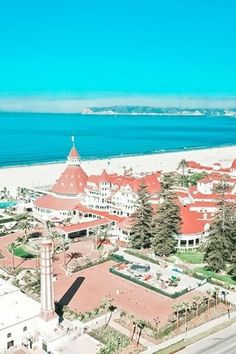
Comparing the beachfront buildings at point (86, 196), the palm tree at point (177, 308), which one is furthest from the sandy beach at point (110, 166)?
the palm tree at point (177, 308)

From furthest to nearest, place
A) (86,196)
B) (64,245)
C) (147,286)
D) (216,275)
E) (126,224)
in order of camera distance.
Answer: (86,196), (126,224), (64,245), (216,275), (147,286)

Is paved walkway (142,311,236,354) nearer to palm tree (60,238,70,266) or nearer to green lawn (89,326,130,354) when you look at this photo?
green lawn (89,326,130,354)

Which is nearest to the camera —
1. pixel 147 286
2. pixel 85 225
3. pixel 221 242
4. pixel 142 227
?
pixel 147 286

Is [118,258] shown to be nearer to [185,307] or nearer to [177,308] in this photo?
[177,308]

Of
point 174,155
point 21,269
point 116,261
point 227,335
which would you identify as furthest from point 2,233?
point 174,155

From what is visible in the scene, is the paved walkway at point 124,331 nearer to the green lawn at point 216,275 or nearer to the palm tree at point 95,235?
the green lawn at point 216,275

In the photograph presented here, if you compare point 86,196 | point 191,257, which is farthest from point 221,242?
point 86,196
